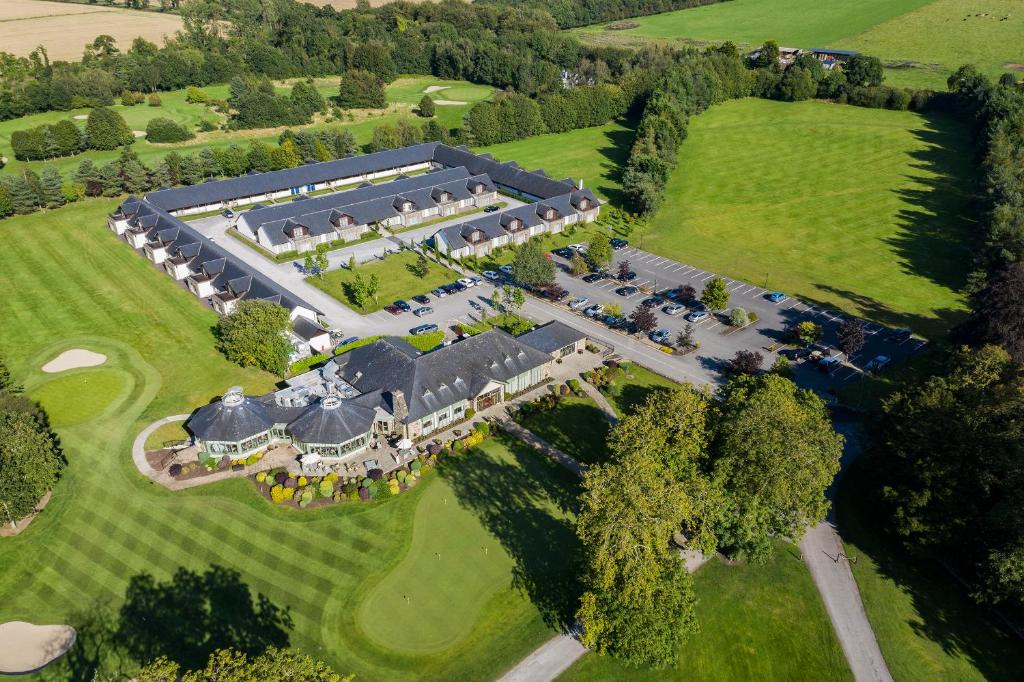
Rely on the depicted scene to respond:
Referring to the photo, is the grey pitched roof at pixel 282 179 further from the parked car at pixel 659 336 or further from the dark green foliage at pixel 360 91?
the parked car at pixel 659 336

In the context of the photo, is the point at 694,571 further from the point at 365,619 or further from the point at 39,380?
the point at 39,380

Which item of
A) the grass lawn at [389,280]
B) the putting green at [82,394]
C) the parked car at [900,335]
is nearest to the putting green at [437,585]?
the putting green at [82,394]

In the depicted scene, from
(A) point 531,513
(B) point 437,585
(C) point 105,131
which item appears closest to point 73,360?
(B) point 437,585

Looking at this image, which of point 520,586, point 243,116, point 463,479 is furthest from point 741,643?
point 243,116

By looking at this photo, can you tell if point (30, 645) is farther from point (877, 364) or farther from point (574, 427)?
point (877, 364)

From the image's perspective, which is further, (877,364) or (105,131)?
(105,131)

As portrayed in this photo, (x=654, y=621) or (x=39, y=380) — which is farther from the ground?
(x=654, y=621)

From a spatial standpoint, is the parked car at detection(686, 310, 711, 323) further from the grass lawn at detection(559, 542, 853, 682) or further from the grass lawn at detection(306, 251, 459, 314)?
the grass lawn at detection(559, 542, 853, 682)

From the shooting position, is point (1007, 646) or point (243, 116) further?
point (243, 116)
